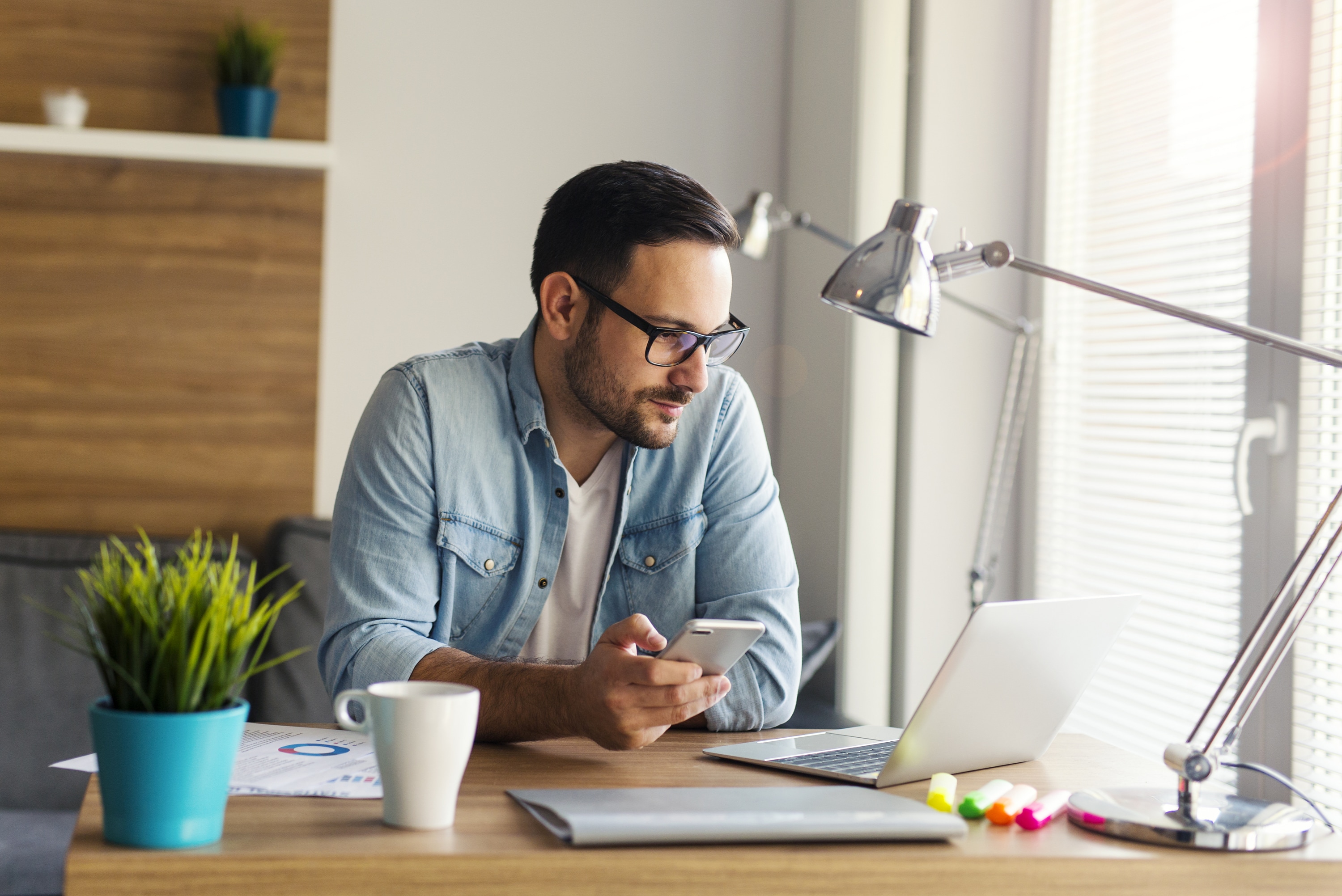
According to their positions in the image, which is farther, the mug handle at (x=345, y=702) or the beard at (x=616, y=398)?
the beard at (x=616, y=398)

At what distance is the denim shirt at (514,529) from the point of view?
1378 millimetres

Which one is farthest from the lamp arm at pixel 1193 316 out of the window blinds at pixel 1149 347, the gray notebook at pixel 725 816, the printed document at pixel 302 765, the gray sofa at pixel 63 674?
the gray sofa at pixel 63 674

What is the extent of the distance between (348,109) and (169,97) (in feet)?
1.30

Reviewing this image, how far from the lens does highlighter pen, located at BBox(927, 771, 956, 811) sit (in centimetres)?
99

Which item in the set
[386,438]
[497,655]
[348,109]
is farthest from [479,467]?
[348,109]

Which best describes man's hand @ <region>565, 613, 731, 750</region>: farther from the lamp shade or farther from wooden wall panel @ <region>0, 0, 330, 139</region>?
wooden wall panel @ <region>0, 0, 330, 139</region>

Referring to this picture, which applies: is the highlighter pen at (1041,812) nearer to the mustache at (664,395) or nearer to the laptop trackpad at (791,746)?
the laptop trackpad at (791,746)

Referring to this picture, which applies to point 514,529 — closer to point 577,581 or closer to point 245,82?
point 577,581

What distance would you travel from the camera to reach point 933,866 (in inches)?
33.8

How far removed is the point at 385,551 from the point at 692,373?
0.44 meters

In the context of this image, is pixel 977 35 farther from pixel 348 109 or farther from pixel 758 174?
pixel 348 109

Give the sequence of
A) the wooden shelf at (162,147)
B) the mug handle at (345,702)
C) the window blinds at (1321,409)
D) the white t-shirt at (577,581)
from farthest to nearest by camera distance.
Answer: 1. the wooden shelf at (162,147)
2. the window blinds at (1321,409)
3. the white t-shirt at (577,581)
4. the mug handle at (345,702)

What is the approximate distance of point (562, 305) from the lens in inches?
64.3

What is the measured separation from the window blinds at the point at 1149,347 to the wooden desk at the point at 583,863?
117cm
